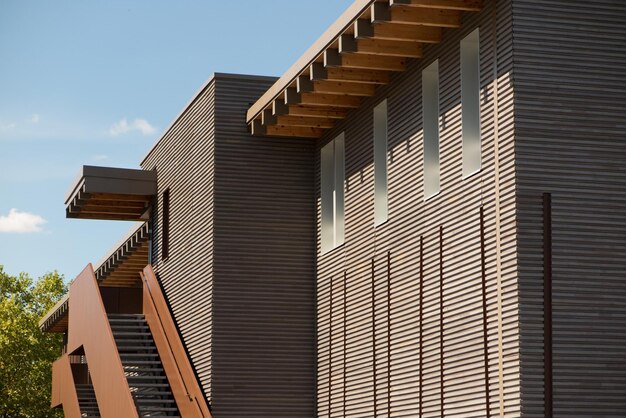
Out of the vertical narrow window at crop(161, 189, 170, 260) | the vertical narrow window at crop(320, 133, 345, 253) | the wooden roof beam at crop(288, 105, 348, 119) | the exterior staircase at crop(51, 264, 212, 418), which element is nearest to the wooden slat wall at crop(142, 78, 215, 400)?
the vertical narrow window at crop(161, 189, 170, 260)

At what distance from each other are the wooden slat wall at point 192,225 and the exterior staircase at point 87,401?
2997 mm

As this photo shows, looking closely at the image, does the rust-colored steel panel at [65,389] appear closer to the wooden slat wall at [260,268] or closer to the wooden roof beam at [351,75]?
the wooden slat wall at [260,268]

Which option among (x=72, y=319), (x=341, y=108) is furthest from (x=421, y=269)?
(x=72, y=319)

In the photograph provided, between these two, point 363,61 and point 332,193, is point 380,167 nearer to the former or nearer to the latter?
point 363,61

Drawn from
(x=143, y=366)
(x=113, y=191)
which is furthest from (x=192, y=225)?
(x=143, y=366)

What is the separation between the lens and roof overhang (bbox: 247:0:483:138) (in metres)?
14.2

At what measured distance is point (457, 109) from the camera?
46.7 ft

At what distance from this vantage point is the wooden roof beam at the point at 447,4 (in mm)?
13688

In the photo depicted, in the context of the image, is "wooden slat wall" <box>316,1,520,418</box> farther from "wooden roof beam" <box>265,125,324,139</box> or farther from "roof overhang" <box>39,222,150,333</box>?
"roof overhang" <box>39,222,150,333</box>

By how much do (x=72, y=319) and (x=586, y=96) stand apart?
1464cm

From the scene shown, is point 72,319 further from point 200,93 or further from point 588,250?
point 588,250

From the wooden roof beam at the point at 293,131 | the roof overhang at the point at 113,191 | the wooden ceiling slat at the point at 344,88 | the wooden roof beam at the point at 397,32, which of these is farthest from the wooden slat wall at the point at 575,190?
the roof overhang at the point at 113,191

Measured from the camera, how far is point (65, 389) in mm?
23641

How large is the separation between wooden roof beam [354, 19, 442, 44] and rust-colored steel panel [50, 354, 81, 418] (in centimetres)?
1055
